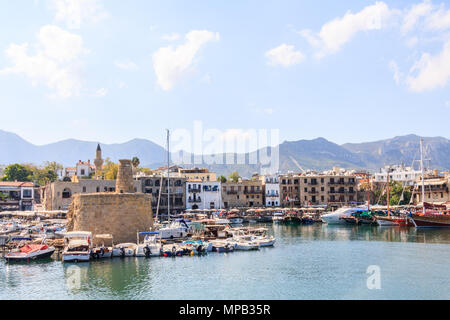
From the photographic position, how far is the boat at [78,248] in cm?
3114

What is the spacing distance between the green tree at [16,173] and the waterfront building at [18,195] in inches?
610

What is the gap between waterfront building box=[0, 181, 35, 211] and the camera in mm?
78000

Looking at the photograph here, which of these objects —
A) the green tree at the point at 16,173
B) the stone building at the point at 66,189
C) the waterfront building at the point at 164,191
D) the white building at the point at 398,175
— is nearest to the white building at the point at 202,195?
the waterfront building at the point at 164,191

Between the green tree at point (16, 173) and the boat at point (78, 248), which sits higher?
the green tree at point (16, 173)

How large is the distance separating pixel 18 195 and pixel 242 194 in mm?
45447

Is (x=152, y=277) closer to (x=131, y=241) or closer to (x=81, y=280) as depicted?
(x=81, y=280)

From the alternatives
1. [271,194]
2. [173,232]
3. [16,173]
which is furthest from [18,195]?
[271,194]

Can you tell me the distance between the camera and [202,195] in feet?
277

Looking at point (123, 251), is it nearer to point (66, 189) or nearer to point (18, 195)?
point (66, 189)

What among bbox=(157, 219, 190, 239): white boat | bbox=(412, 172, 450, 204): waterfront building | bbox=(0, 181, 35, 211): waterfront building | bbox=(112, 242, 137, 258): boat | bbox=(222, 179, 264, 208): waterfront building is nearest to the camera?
bbox=(112, 242, 137, 258): boat

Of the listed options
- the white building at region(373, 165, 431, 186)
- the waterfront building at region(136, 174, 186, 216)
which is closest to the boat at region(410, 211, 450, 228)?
the waterfront building at region(136, 174, 186, 216)

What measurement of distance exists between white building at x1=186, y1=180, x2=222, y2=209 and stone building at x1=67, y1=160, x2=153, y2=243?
46.6 m

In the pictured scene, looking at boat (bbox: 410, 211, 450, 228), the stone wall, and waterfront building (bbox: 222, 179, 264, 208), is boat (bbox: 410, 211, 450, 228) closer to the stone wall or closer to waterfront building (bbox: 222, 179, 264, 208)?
waterfront building (bbox: 222, 179, 264, 208)

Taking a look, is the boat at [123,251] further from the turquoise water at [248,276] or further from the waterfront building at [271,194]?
the waterfront building at [271,194]
